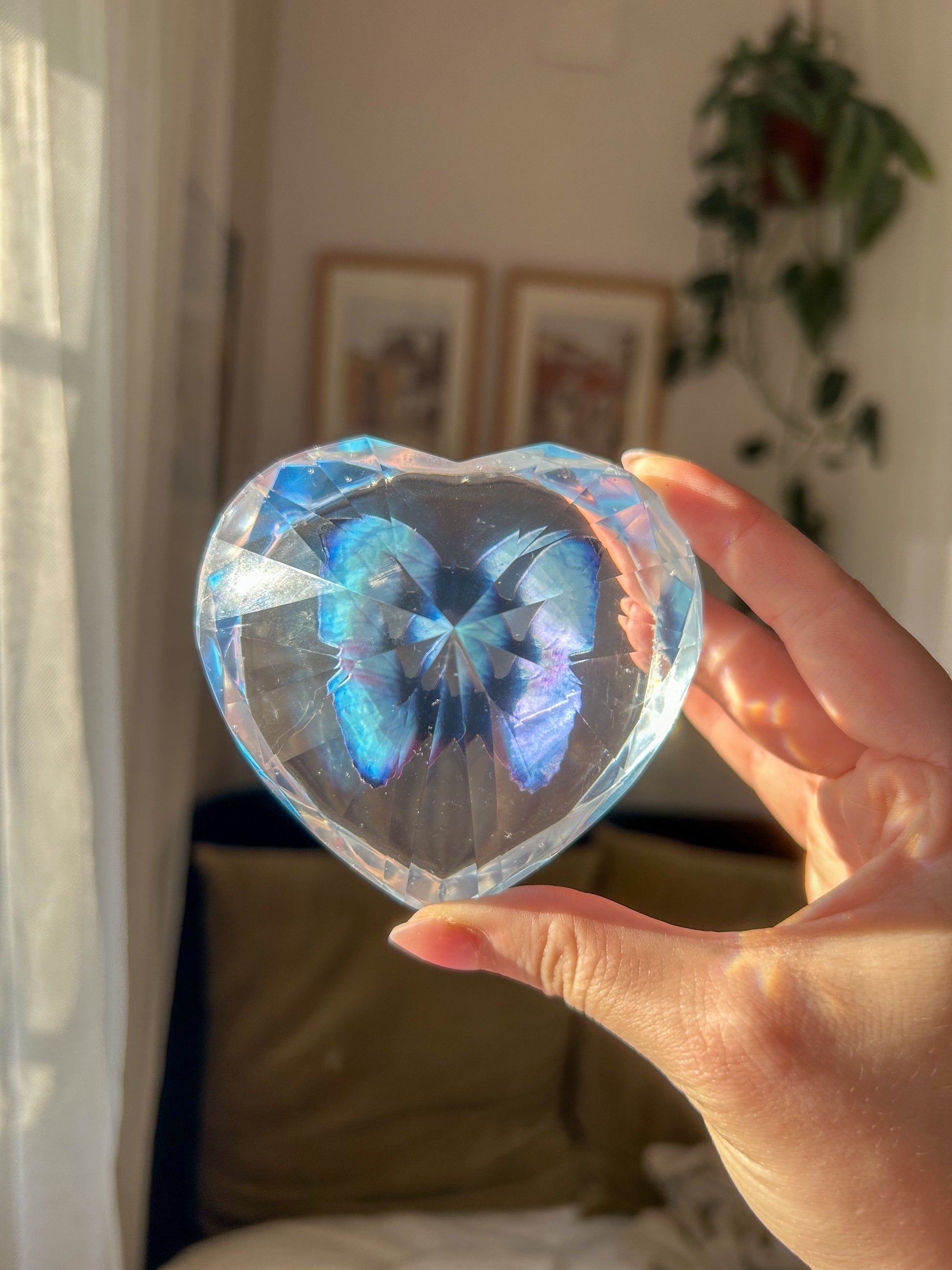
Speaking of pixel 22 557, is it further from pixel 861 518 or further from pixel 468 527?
pixel 861 518

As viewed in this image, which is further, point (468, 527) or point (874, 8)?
point (874, 8)

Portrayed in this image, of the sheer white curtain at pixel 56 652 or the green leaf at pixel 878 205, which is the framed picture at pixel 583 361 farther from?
the sheer white curtain at pixel 56 652

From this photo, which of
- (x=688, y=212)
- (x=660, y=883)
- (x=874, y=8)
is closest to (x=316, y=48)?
(x=688, y=212)

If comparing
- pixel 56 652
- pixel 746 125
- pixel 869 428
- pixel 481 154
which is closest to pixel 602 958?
pixel 56 652

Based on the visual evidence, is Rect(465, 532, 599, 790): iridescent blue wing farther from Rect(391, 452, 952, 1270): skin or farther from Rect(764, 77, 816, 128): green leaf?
Rect(764, 77, 816, 128): green leaf

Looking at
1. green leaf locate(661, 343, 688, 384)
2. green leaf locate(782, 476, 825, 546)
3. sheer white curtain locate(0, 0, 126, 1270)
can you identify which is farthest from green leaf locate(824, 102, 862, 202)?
sheer white curtain locate(0, 0, 126, 1270)

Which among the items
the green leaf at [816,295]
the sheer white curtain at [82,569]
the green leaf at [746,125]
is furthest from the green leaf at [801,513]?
the sheer white curtain at [82,569]
